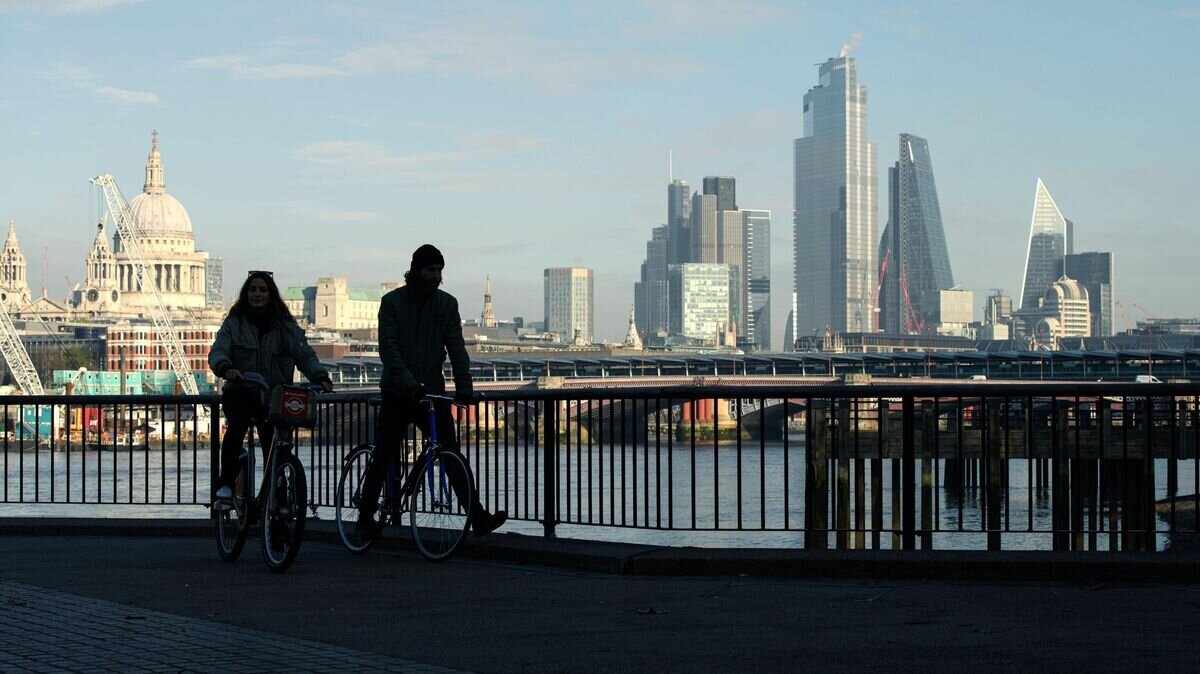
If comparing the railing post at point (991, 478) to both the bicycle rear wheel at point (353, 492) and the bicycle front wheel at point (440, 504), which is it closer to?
the bicycle front wheel at point (440, 504)

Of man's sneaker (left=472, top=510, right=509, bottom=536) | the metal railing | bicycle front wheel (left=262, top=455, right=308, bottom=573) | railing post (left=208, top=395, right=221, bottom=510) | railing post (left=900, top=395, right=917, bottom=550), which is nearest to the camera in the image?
bicycle front wheel (left=262, top=455, right=308, bottom=573)

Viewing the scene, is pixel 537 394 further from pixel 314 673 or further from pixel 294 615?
pixel 314 673

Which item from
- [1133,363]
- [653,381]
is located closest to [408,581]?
[653,381]

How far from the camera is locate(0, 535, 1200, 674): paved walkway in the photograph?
25.5ft

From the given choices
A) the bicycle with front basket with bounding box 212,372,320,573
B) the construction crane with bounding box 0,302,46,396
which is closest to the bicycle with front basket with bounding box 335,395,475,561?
the bicycle with front basket with bounding box 212,372,320,573

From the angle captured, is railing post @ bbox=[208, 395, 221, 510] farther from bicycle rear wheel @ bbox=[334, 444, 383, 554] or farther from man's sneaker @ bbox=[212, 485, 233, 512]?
man's sneaker @ bbox=[212, 485, 233, 512]

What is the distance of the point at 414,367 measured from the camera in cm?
1188

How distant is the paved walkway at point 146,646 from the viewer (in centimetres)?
750

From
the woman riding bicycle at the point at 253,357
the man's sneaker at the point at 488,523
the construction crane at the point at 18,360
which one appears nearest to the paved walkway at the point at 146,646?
the woman riding bicycle at the point at 253,357

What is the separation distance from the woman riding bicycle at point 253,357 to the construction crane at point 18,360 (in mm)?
139207

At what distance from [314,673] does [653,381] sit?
375ft

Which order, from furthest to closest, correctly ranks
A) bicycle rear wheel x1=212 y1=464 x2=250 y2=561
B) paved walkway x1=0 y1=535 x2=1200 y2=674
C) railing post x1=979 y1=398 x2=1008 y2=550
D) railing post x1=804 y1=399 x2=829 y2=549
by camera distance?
railing post x1=804 y1=399 x2=829 y2=549 < railing post x1=979 y1=398 x2=1008 y2=550 < bicycle rear wheel x1=212 y1=464 x2=250 y2=561 < paved walkway x1=0 y1=535 x2=1200 y2=674

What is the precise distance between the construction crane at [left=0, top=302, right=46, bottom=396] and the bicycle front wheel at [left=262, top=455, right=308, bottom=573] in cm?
13998

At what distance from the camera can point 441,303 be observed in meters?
11.9
